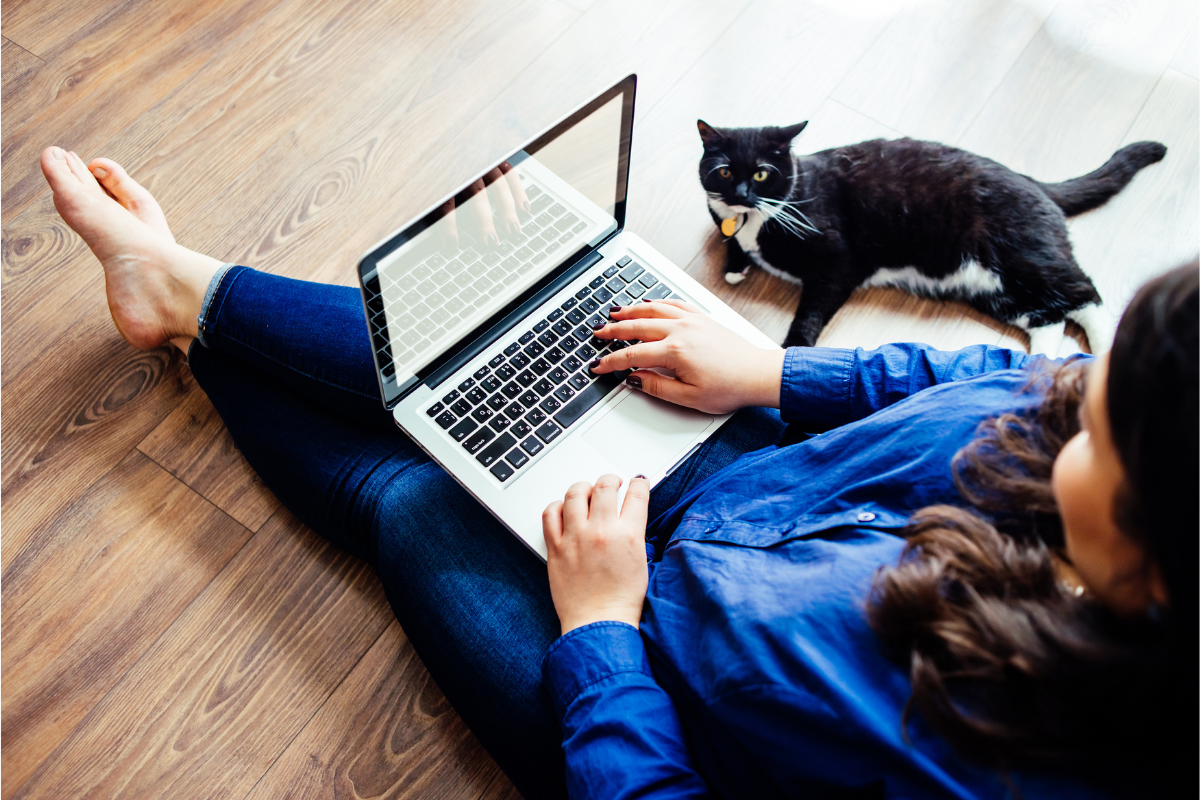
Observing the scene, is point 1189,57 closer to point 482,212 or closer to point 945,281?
point 945,281

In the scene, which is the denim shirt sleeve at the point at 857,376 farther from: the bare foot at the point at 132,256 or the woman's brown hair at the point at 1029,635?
the bare foot at the point at 132,256

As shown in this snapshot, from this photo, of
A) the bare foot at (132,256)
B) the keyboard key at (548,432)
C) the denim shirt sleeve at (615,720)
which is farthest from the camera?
the bare foot at (132,256)

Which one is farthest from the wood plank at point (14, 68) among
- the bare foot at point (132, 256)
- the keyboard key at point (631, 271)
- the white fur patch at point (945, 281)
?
the white fur patch at point (945, 281)

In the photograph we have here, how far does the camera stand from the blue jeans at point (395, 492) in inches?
28.6

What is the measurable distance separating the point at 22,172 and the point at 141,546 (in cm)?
71

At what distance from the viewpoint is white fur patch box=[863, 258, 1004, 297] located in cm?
111

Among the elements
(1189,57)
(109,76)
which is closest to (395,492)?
(109,76)

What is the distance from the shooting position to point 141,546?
1.01 metres

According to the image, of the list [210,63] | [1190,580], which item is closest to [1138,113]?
[1190,580]

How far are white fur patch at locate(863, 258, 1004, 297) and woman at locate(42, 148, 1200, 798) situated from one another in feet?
1.30

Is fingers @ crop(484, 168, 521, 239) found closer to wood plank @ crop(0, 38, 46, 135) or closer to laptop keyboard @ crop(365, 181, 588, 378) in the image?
laptop keyboard @ crop(365, 181, 588, 378)

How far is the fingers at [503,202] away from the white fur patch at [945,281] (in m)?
0.65

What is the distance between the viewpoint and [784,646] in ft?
1.82

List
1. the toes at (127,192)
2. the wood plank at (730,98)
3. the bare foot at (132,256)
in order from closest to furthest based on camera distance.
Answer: the bare foot at (132,256), the toes at (127,192), the wood plank at (730,98)
